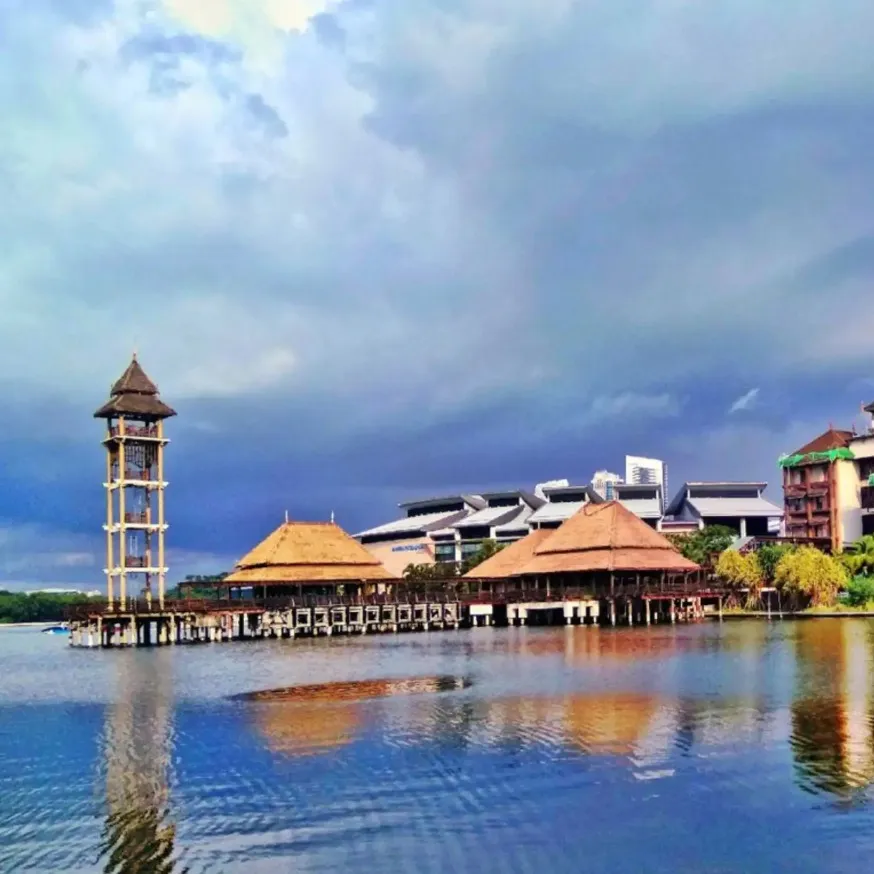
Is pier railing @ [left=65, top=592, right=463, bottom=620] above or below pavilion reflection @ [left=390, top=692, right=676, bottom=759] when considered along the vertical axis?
above

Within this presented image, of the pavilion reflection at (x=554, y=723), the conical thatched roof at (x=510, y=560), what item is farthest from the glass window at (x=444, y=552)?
A: the pavilion reflection at (x=554, y=723)

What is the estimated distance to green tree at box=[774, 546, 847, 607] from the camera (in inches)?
2886

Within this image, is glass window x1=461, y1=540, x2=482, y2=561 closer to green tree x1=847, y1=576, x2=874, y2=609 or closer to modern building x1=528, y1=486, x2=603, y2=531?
modern building x1=528, y1=486, x2=603, y2=531

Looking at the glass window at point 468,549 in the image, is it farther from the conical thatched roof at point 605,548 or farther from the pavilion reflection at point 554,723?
the pavilion reflection at point 554,723

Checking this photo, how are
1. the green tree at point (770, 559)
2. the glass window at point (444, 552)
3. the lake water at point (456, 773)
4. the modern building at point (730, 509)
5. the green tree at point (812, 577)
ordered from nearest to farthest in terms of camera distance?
the lake water at point (456, 773)
the green tree at point (812, 577)
the green tree at point (770, 559)
the modern building at point (730, 509)
the glass window at point (444, 552)

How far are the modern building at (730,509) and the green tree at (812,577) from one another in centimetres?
3078

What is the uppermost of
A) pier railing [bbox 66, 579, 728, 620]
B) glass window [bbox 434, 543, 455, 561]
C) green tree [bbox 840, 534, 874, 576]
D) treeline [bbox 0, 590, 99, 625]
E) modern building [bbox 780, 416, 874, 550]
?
modern building [bbox 780, 416, 874, 550]

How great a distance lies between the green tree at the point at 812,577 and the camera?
7331 centimetres

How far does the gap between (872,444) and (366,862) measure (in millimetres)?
82992

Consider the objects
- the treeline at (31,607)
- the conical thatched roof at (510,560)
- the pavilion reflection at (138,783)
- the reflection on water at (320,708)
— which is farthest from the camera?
the treeline at (31,607)

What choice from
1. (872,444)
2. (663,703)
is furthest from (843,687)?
(872,444)

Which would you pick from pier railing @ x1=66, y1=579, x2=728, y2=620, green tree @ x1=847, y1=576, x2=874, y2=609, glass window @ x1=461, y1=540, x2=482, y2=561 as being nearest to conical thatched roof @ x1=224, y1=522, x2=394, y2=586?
pier railing @ x1=66, y1=579, x2=728, y2=620

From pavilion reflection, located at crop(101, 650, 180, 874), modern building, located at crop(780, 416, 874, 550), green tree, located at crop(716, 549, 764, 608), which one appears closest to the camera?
pavilion reflection, located at crop(101, 650, 180, 874)

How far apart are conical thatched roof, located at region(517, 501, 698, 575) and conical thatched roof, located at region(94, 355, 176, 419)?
27205 millimetres
